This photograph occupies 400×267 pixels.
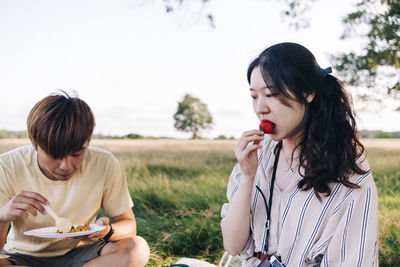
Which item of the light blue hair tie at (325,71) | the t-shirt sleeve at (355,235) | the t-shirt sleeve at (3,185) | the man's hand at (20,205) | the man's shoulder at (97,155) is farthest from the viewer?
the man's shoulder at (97,155)

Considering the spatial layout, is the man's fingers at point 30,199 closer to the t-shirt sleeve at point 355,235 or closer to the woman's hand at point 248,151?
the woman's hand at point 248,151

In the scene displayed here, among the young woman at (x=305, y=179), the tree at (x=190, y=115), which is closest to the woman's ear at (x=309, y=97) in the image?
the young woman at (x=305, y=179)

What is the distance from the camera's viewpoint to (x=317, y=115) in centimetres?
193

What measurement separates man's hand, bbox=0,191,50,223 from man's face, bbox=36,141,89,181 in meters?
0.19

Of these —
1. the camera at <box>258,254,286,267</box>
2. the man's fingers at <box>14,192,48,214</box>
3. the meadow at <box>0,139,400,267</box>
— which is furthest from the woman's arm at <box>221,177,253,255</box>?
the meadow at <box>0,139,400,267</box>

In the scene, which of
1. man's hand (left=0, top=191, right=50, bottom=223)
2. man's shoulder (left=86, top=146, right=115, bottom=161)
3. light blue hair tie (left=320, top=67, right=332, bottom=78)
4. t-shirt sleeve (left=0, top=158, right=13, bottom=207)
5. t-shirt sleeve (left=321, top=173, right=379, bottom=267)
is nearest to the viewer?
t-shirt sleeve (left=321, top=173, right=379, bottom=267)

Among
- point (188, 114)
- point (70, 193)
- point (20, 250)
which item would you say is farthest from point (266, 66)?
point (188, 114)

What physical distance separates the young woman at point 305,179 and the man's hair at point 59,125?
886 mm

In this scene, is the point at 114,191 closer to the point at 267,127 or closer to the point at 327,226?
the point at 267,127

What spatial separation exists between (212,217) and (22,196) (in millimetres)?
2465

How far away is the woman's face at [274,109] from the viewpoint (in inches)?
71.9

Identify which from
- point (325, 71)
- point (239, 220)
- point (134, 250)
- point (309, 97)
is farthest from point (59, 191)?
point (325, 71)

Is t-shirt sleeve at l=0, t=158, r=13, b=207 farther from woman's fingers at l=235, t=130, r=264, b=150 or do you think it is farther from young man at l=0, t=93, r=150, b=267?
woman's fingers at l=235, t=130, r=264, b=150

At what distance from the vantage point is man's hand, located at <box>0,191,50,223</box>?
2.11 meters
